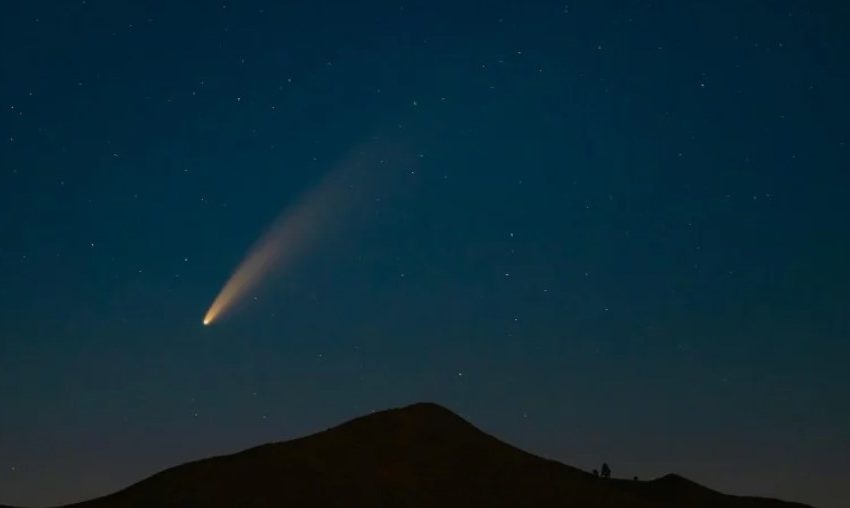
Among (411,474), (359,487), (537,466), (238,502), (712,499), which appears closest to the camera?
(238,502)

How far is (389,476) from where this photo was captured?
2047 inches

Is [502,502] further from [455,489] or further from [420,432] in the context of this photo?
[420,432]

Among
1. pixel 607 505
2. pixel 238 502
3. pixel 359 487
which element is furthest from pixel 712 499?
pixel 238 502

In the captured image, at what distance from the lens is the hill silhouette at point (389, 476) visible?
1868 inches

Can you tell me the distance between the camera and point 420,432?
6006cm

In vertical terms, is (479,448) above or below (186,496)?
above

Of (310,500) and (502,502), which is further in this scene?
(502,502)

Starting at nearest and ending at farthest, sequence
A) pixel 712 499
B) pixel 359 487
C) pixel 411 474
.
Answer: pixel 359 487 → pixel 411 474 → pixel 712 499

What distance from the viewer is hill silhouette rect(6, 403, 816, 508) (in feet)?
156

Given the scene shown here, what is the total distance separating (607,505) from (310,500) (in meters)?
17.9

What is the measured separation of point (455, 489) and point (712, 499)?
2440 cm

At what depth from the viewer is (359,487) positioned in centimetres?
4944

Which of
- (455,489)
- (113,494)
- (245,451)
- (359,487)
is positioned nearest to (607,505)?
(455,489)

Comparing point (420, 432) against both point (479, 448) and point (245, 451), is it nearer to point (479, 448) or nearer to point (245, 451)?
point (479, 448)
